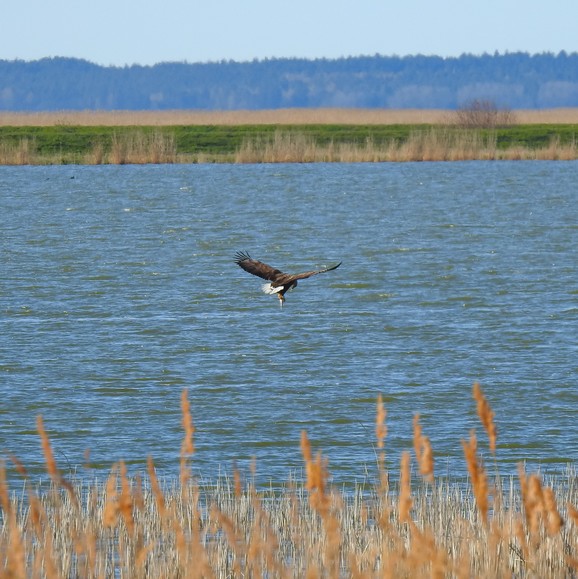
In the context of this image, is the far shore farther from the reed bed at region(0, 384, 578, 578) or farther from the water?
the reed bed at region(0, 384, 578, 578)

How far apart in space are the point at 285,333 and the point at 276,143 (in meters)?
29.9

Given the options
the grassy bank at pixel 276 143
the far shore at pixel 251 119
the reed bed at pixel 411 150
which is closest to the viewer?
the reed bed at pixel 411 150

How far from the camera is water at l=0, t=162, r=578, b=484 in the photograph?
1008cm

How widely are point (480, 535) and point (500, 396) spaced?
19.7 feet

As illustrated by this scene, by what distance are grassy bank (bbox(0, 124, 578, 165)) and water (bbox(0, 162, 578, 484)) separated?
33.0 ft

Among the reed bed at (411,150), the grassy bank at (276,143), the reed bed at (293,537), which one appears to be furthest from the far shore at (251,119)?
the reed bed at (293,537)

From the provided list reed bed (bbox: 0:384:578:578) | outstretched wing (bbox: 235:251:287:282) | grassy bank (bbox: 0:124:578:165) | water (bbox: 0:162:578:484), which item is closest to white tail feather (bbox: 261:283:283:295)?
outstretched wing (bbox: 235:251:287:282)

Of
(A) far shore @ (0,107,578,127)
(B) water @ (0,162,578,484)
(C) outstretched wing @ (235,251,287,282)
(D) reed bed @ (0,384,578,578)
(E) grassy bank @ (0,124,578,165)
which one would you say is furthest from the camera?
(A) far shore @ (0,107,578,127)

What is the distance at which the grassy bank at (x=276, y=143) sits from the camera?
44.2 metres

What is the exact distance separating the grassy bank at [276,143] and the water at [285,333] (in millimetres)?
10053

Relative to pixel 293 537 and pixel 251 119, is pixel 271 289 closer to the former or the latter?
pixel 293 537

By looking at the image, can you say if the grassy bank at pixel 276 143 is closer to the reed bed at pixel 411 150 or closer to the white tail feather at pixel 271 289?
the reed bed at pixel 411 150

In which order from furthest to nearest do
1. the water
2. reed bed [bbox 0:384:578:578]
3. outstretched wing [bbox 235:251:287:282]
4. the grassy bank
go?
1. the grassy bank
2. the water
3. outstretched wing [bbox 235:251:287:282]
4. reed bed [bbox 0:384:578:578]

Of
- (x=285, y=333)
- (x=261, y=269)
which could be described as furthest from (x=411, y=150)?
(x=261, y=269)
